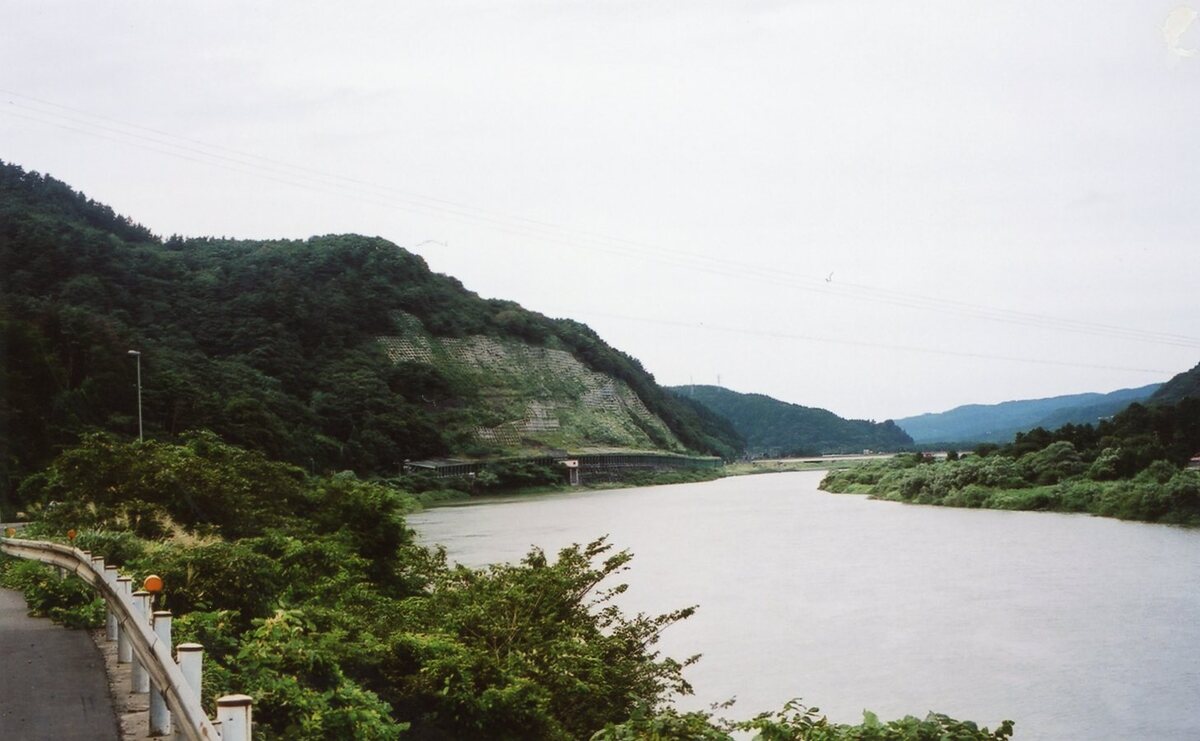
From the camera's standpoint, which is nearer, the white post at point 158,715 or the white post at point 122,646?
the white post at point 158,715

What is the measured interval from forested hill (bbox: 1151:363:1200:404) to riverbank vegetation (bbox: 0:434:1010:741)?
67.0 meters

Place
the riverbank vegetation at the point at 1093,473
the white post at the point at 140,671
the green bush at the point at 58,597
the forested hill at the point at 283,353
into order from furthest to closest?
the forested hill at the point at 283,353 < the riverbank vegetation at the point at 1093,473 < the green bush at the point at 58,597 < the white post at the point at 140,671

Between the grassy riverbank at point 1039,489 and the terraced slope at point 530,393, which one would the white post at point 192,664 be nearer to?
the grassy riverbank at point 1039,489

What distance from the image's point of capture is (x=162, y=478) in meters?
17.5

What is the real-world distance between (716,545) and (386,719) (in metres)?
34.5

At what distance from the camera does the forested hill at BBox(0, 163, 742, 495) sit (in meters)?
47.0

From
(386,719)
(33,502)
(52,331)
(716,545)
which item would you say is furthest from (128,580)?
(52,331)

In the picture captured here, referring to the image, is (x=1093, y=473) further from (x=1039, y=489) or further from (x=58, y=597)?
(x=58, y=597)

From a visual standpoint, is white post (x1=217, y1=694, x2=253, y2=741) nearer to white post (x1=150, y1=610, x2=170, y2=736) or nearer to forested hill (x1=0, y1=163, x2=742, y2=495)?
white post (x1=150, y1=610, x2=170, y2=736)

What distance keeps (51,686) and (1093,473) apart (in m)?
53.2

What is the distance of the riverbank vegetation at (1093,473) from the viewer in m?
45.9

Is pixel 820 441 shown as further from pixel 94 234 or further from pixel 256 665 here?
pixel 256 665

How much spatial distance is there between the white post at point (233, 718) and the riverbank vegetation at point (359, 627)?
191 cm

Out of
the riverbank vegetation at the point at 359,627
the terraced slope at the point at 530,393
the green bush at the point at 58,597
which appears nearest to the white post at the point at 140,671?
the riverbank vegetation at the point at 359,627
